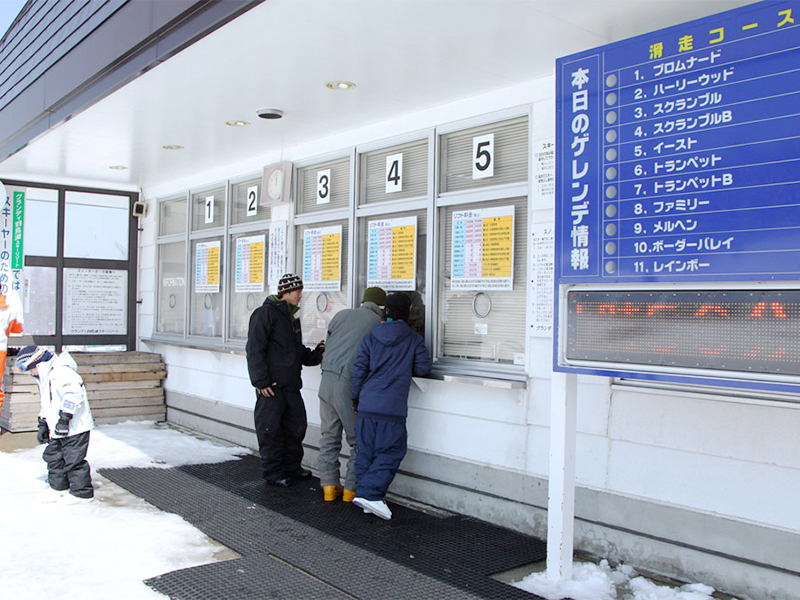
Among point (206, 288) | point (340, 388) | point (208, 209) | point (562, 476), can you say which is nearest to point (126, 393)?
point (206, 288)

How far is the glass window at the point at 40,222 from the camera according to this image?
8.77 m

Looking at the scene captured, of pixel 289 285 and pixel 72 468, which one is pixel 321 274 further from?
pixel 72 468

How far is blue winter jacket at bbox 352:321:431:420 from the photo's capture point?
496cm

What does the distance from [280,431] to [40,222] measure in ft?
16.2

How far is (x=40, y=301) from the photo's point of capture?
8.80 metres

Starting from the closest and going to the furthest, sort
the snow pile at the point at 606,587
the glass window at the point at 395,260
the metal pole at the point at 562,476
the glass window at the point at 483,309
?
the snow pile at the point at 606,587, the metal pole at the point at 562,476, the glass window at the point at 483,309, the glass window at the point at 395,260

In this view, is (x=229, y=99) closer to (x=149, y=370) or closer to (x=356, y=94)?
(x=356, y=94)

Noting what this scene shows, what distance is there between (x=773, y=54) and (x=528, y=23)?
130 centimetres

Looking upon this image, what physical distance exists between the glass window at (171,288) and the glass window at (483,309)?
14.5 feet

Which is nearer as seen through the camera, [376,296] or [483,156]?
[483,156]

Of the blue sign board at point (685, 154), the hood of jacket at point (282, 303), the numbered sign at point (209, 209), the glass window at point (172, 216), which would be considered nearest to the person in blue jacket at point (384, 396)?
the hood of jacket at point (282, 303)

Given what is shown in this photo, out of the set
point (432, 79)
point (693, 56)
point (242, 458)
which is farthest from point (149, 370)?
point (693, 56)

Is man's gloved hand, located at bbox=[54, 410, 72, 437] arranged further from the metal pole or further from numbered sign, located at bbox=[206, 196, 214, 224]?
numbered sign, located at bbox=[206, 196, 214, 224]

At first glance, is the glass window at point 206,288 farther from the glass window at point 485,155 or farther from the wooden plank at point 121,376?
the glass window at point 485,155
